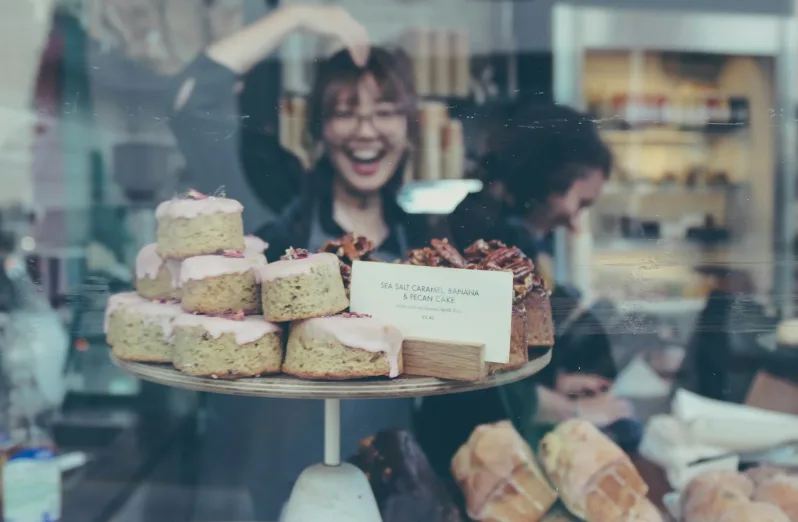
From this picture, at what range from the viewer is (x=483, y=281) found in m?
1.29

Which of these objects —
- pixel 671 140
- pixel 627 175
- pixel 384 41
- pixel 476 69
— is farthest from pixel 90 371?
pixel 671 140

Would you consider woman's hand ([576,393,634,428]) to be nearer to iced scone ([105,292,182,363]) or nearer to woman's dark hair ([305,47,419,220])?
woman's dark hair ([305,47,419,220])

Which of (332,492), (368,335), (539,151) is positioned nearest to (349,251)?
(368,335)

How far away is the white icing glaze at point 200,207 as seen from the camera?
4.75 ft

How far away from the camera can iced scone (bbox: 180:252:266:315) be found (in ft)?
4.42

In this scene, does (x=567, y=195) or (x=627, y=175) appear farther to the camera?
(x=627, y=175)

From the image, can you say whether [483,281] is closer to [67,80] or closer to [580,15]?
[580,15]

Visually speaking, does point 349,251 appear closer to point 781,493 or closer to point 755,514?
point 755,514

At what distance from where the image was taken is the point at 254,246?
1.65 m

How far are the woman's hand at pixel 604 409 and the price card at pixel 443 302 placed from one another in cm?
88

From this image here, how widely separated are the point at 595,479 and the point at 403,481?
0.49 meters

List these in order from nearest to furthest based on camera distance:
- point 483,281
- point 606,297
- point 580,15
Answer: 1. point 483,281
2. point 606,297
3. point 580,15

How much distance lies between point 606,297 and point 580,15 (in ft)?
2.98

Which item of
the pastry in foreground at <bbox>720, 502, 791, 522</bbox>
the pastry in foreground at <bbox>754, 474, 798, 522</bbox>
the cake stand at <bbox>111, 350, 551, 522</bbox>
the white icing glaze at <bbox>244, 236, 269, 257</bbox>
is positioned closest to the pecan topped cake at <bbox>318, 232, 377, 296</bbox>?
the white icing glaze at <bbox>244, 236, 269, 257</bbox>
